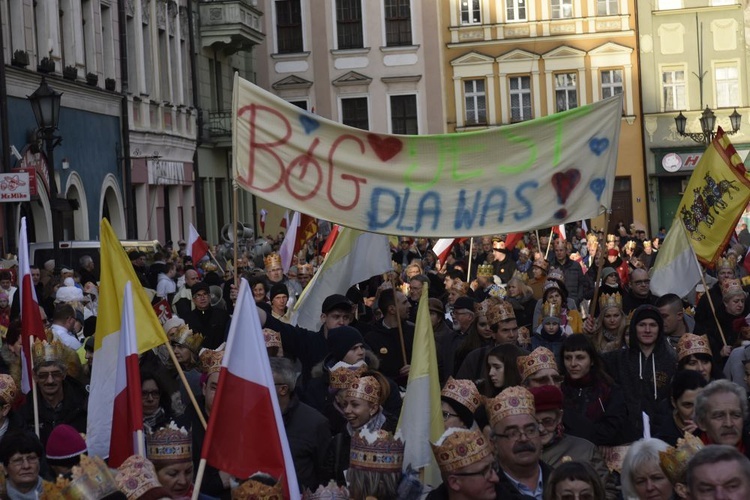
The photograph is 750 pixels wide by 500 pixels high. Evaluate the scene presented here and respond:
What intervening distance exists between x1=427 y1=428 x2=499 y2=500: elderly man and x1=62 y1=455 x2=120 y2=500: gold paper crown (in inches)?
50.8

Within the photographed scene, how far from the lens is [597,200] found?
10.6m

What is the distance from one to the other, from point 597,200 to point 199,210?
108 feet

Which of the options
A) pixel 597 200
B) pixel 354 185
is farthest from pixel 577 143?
pixel 354 185

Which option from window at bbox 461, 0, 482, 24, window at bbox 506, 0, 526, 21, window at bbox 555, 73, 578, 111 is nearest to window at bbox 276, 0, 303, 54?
window at bbox 461, 0, 482, 24

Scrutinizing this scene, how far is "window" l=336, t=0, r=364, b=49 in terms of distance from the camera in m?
54.0

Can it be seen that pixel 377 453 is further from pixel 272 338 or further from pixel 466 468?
pixel 272 338

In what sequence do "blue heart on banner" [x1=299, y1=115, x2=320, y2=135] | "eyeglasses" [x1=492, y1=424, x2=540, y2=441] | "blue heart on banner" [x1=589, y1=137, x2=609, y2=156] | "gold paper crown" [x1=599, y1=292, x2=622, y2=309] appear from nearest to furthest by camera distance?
"eyeglasses" [x1=492, y1=424, x2=540, y2=441] < "blue heart on banner" [x1=299, y1=115, x2=320, y2=135] < "blue heart on banner" [x1=589, y1=137, x2=609, y2=156] < "gold paper crown" [x1=599, y1=292, x2=622, y2=309]

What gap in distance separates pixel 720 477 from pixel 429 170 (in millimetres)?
5627

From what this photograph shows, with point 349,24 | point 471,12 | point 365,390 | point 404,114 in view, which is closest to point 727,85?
point 471,12

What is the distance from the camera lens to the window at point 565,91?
174 ft

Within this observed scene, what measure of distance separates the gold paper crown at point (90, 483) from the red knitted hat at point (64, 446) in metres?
1.82

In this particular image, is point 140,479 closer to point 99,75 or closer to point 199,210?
point 99,75

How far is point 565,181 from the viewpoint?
10.6 metres

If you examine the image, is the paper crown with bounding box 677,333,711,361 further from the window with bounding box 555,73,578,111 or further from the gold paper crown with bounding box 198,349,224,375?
the window with bounding box 555,73,578,111
